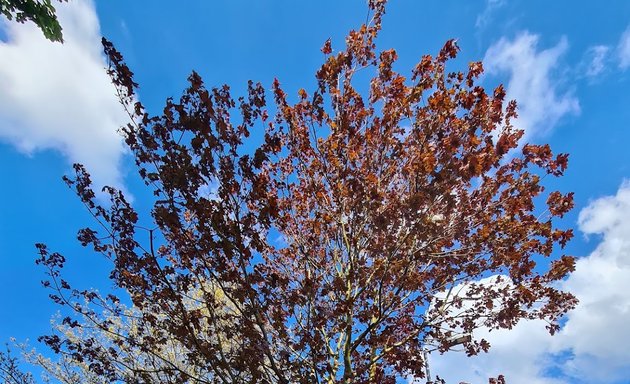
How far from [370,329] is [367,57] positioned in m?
3.96

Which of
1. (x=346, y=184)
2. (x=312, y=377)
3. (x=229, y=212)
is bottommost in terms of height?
(x=312, y=377)

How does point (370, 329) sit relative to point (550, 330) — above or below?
below

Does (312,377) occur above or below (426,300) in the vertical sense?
below

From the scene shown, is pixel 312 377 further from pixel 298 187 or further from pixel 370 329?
pixel 298 187

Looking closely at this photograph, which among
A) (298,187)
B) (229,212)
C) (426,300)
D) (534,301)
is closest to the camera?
(229,212)

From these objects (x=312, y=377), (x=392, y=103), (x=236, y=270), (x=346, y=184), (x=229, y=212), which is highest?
(x=392, y=103)

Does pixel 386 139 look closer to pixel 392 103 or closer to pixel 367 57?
pixel 392 103

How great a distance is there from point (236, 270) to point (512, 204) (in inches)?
144

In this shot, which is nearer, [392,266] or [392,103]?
[392,266]

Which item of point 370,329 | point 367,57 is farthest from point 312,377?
point 367,57

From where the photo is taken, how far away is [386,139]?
5.98 meters

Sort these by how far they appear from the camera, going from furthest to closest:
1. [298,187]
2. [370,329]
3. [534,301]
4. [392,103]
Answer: [298,187], [392,103], [534,301], [370,329]

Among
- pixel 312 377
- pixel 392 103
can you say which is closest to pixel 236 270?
pixel 312 377

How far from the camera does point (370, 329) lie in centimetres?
523
